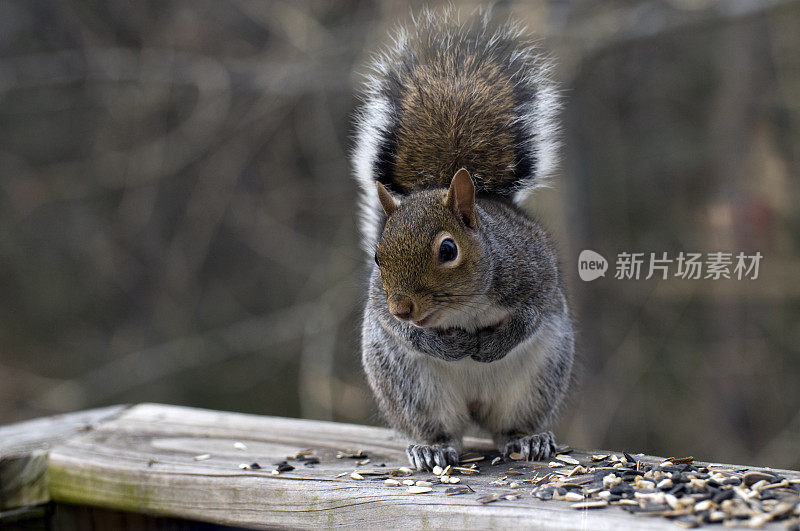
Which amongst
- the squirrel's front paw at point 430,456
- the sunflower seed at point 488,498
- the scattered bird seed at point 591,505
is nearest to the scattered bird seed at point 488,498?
the sunflower seed at point 488,498

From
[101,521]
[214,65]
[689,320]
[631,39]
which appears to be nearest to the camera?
[101,521]

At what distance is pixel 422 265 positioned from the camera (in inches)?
60.7

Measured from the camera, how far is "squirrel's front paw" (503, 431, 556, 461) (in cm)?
170

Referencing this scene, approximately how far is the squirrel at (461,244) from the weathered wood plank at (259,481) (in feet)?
0.51

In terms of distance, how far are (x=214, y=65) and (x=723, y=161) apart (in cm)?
240

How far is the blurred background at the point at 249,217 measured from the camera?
12.1ft

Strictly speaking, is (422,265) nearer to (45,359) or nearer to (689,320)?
(689,320)

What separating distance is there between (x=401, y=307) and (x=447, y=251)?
154mm

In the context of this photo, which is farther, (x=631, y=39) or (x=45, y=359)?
(x=45, y=359)

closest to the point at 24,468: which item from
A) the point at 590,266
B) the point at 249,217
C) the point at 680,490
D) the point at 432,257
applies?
the point at 432,257

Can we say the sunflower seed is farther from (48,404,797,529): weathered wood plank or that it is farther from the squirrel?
the squirrel

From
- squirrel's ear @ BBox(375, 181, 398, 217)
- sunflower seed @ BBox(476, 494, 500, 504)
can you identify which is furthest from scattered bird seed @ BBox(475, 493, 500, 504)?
squirrel's ear @ BBox(375, 181, 398, 217)

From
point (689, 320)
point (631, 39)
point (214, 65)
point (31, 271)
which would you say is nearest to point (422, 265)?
point (631, 39)

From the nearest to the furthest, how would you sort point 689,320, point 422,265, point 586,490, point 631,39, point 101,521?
point 586,490 → point 422,265 → point 101,521 → point 631,39 → point 689,320
